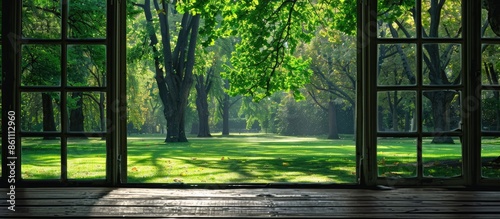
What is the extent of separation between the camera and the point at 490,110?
14.8 feet

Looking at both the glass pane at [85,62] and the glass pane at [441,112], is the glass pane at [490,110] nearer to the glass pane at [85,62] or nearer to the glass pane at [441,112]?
the glass pane at [441,112]

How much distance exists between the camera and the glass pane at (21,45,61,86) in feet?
14.8

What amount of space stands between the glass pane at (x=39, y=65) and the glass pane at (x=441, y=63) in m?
2.96

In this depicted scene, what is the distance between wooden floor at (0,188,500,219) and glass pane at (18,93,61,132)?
23.0 inches

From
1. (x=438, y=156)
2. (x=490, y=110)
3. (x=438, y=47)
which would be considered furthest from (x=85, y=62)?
(x=490, y=110)

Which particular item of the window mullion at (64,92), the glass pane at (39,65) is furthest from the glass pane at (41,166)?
the window mullion at (64,92)

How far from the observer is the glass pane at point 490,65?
4505 millimetres

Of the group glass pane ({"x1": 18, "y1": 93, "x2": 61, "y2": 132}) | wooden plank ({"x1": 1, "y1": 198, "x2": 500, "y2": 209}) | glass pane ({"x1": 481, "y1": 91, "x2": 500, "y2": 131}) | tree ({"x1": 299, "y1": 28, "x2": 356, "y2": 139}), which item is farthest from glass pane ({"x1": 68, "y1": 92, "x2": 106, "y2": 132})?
tree ({"x1": 299, "y1": 28, "x2": 356, "y2": 139})

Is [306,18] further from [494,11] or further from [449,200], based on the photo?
[449,200]

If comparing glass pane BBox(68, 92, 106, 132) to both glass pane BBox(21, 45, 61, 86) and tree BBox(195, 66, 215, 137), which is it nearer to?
glass pane BBox(21, 45, 61, 86)

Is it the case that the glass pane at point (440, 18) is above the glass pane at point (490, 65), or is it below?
above

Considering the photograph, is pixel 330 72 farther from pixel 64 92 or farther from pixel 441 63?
pixel 64 92

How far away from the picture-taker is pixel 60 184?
405 cm

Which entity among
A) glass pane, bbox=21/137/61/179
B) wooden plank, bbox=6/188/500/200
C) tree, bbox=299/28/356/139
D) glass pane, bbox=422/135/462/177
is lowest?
glass pane, bbox=21/137/61/179
